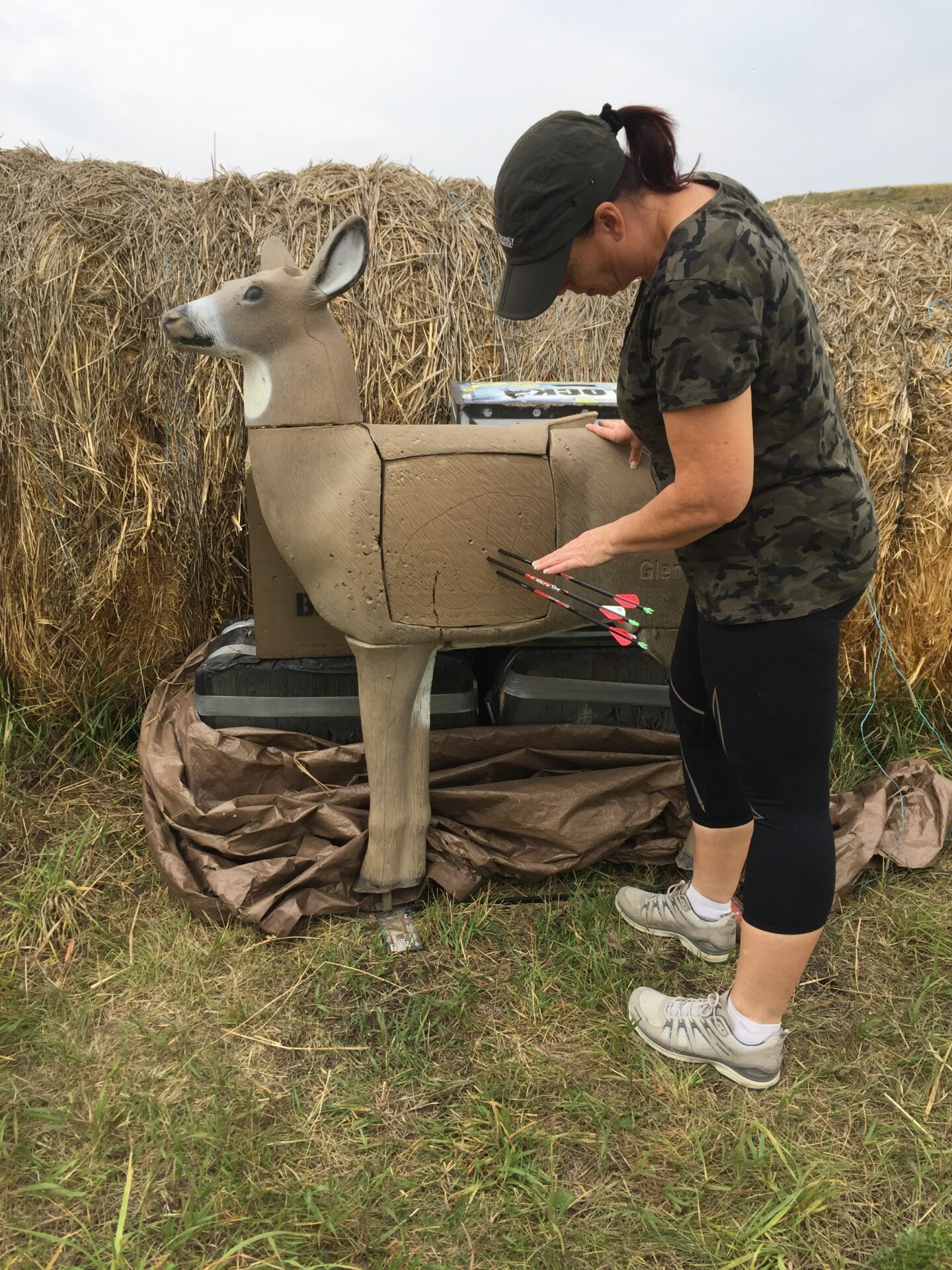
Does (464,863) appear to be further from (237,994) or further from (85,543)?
(85,543)

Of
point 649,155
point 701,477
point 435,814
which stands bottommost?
point 435,814

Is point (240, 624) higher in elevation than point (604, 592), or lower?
lower

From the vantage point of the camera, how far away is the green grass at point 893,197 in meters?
4.80

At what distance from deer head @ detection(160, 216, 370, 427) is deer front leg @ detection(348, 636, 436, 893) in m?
0.67

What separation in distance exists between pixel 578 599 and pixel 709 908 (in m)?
1.08

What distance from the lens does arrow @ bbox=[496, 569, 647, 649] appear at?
2.08 m

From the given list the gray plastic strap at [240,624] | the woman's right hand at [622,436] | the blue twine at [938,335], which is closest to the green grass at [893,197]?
the blue twine at [938,335]

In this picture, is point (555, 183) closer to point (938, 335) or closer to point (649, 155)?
point (649, 155)

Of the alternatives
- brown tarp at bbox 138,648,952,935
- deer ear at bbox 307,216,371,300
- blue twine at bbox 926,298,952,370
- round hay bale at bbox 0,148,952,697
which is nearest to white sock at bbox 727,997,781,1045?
brown tarp at bbox 138,648,952,935

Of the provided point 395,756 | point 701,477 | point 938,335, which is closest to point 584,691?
point 395,756

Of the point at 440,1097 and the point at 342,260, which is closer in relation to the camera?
the point at 440,1097

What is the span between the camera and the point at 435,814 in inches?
111

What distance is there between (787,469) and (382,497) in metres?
1.03

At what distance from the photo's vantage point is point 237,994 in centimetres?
233
